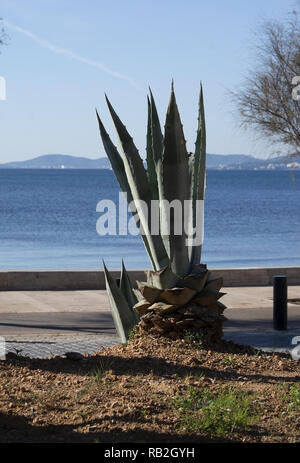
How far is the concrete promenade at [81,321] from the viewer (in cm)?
1070

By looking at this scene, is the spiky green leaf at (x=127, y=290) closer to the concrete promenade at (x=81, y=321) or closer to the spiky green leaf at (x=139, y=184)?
the spiky green leaf at (x=139, y=184)

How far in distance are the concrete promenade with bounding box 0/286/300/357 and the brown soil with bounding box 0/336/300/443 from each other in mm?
3231

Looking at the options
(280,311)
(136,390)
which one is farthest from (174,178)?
(280,311)

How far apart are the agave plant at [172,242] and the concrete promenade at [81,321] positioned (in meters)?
3.04

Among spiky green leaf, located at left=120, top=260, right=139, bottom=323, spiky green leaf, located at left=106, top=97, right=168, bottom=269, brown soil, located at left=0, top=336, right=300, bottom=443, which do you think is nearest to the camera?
brown soil, located at left=0, top=336, right=300, bottom=443

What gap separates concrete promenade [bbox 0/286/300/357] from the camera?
10695mm

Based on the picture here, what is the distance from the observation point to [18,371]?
620 centimetres

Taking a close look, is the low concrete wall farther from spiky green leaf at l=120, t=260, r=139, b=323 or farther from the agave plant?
the agave plant

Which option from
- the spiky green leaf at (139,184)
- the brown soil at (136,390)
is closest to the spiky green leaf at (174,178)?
the spiky green leaf at (139,184)

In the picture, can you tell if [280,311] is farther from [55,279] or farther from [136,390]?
[136,390]

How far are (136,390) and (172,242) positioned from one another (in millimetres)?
1562

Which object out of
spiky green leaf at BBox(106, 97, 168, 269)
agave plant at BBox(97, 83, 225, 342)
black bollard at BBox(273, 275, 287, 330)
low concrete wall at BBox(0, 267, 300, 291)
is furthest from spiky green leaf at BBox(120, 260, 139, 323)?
low concrete wall at BBox(0, 267, 300, 291)

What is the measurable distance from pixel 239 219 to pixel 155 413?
6593 centimetres
